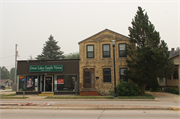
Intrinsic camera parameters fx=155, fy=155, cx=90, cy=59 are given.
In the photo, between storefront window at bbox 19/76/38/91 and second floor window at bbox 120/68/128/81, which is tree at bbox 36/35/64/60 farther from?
second floor window at bbox 120/68/128/81

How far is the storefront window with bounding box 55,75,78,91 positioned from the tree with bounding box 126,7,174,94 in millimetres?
7073

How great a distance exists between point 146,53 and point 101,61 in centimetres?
610

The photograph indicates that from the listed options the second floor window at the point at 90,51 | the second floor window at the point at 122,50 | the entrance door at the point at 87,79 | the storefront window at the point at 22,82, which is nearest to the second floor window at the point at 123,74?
the second floor window at the point at 122,50

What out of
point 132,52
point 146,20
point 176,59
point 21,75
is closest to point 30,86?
point 21,75

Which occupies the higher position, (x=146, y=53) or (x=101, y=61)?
(x=146, y=53)

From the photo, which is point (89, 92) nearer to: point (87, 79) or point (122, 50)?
point (87, 79)

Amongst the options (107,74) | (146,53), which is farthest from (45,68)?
(146,53)

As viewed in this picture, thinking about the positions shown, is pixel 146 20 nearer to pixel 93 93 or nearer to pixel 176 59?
pixel 176 59

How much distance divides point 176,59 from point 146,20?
933cm

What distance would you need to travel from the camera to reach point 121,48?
66.6ft

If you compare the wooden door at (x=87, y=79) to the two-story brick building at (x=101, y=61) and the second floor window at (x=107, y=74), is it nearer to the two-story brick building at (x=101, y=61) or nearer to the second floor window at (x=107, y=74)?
the two-story brick building at (x=101, y=61)

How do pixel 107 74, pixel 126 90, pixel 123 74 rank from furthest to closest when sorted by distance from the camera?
pixel 107 74 → pixel 123 74 → pixel 126 90

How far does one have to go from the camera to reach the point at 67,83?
67.8 ft

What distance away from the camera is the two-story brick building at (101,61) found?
1994cm
